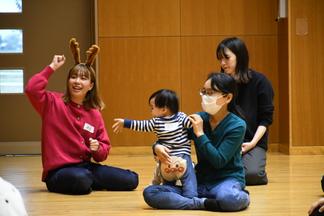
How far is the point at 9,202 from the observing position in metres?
2.24

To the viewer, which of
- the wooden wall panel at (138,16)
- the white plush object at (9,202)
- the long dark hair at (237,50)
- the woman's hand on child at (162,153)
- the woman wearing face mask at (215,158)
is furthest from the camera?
the wooden wall panel at (138,16)

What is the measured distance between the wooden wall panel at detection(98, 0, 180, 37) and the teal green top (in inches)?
125

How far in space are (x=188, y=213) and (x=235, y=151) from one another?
0.41m

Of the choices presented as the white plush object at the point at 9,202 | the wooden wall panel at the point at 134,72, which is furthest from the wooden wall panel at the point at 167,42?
the white plush object at the point at 9,202

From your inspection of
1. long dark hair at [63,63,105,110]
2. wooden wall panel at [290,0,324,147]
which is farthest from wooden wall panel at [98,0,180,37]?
long dark hair at [63,63,105,110]

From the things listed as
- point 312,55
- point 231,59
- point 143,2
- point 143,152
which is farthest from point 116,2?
point 231,59

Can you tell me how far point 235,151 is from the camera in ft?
11.6

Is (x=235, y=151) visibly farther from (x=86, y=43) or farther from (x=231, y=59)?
(x=86, y=43)

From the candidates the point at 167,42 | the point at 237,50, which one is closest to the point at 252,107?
the point at 237,50

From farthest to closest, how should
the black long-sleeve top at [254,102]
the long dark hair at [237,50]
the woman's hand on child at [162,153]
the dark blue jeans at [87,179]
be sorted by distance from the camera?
1. the black long-sleeve top at [254,102]
2. the long dark hair at [237,50]
3. the dark blue jeans at [87,179]
4. the woman's hand on child at [162,153]

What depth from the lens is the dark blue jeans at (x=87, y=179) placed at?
162 inches

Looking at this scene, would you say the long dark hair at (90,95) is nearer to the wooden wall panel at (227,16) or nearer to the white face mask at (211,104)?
the white face mask at (211,104)

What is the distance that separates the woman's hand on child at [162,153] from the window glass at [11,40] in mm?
3707

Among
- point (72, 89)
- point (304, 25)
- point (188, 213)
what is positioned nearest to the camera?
point (188, 213)
